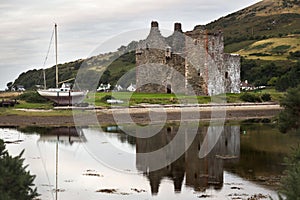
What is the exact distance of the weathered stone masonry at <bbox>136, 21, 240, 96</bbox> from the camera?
166 feet

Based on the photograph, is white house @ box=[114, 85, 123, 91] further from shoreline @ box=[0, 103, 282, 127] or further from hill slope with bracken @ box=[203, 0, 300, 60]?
hill slope with bracken @ box=[203, 0, 300, 60]

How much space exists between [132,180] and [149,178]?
2.09 ft

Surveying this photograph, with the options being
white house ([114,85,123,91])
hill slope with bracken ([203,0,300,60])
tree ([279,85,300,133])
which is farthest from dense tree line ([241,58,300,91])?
tree ([279,85,300,133])

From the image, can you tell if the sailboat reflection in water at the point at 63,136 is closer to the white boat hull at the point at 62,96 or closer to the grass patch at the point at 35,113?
the grass patch at the point at 35,113

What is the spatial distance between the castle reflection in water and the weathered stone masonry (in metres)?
14.6

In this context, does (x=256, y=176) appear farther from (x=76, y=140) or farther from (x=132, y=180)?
(x=76, y=140)

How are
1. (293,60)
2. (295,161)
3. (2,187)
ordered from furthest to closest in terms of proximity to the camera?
1. (293,60)
2. (295,161)
3. (2,187)

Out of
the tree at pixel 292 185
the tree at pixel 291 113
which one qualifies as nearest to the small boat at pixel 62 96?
the tree at pixel 291 113

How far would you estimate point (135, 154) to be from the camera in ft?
85.0

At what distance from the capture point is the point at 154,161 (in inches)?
939

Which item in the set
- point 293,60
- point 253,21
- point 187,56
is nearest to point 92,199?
point 187,56

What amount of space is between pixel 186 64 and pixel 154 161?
93.5ft

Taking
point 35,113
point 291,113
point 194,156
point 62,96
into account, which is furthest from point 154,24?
point 291,113

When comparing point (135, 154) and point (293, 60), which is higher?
Answer: point (293, 60)
